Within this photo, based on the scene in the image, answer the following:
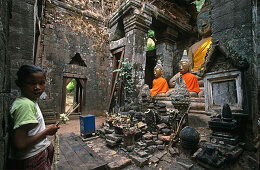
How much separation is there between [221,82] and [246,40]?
885 millimetres

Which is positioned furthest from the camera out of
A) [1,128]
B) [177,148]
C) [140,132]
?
[140,132]

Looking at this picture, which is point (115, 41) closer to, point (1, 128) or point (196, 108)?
point (196, 108)

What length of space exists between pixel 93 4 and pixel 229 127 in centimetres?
876

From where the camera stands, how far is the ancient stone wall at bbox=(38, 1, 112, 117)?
5.97 m

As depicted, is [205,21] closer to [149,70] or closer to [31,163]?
[149,70]

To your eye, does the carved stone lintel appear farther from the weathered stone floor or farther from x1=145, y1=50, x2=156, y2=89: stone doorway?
the weathered stone floor

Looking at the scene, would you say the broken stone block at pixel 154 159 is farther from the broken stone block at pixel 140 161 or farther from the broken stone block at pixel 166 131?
the broken stone block at pixel 166 131

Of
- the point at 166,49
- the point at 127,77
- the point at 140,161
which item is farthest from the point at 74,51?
the point at 140,161

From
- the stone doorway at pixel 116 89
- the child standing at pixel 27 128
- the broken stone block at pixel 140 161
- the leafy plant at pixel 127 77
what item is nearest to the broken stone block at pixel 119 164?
the broken stone block at pixel 140 161

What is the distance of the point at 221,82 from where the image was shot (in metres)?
2.62

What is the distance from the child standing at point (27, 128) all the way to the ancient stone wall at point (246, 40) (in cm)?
307

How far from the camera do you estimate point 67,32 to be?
652 centimetres

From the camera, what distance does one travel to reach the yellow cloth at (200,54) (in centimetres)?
654

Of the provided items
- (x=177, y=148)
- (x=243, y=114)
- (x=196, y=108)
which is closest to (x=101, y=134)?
(x=177, y=148)
